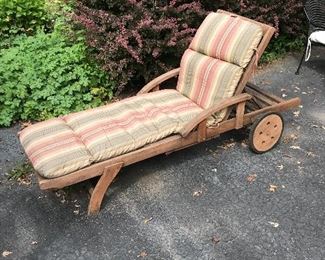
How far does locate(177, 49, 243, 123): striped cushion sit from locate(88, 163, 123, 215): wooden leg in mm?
1140

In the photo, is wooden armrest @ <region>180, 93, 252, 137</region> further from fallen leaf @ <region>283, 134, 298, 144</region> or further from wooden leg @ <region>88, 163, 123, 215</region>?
fallen leaf @ <region>283, 134, 298, 144</region>

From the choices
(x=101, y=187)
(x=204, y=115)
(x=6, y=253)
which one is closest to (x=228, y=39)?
(x=204, y=115)

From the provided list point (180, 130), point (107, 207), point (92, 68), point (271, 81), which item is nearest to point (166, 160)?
point (180, 130)

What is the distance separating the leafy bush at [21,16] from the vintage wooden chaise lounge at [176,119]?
2351mm

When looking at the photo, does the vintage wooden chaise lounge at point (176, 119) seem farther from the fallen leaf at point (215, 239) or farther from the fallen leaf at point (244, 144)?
the fallen leaf at point (215, 239)

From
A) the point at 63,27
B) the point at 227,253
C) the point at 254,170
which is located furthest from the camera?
the point at 63,27

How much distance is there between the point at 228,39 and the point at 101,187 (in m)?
1.94

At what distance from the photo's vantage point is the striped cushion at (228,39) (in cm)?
411

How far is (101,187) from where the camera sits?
142 inches

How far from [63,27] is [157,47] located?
143 centimetres

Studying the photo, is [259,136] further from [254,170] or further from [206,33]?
[206,33]

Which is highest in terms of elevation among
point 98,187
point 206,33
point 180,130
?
point 206,33

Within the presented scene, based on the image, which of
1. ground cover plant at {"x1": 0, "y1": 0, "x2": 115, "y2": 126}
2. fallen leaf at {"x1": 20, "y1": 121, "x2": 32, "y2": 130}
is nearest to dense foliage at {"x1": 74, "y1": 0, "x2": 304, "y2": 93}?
ground cover plant at {"x1": 0, "y1": 0, "x2": 115, "y2": 126}

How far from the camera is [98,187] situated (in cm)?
360
